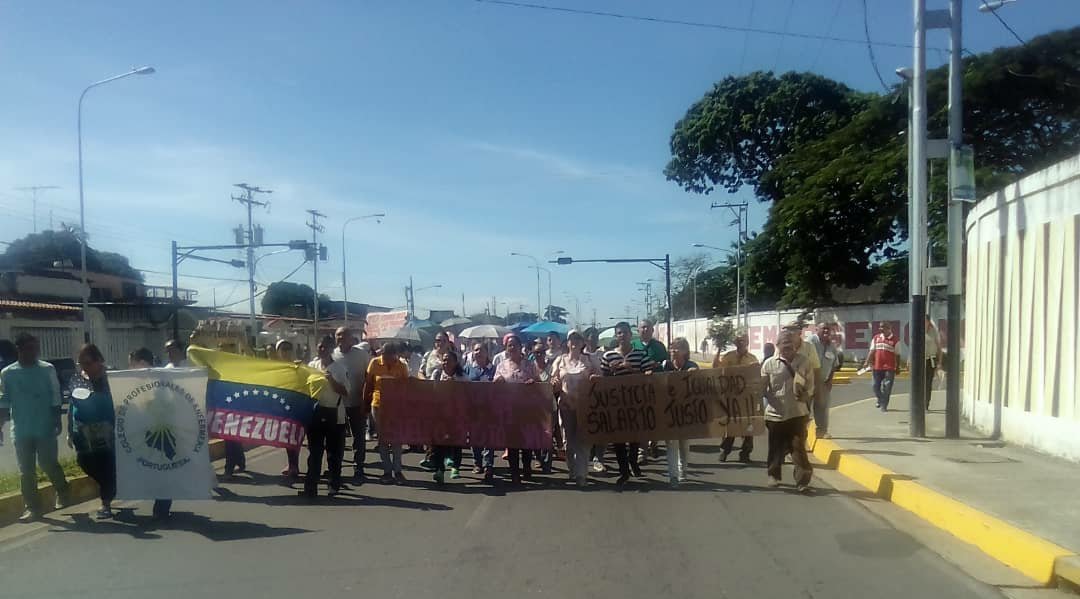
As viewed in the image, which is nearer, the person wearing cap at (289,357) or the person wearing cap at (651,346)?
the person wearing cap at (289,357)

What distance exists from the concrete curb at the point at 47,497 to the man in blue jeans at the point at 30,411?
0.16m

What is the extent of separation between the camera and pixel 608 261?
150ft

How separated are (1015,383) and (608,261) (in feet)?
111

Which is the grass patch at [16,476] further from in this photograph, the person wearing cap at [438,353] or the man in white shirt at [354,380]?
the person wearing cap at [438,353]

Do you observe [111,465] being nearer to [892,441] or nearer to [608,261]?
[892,441]

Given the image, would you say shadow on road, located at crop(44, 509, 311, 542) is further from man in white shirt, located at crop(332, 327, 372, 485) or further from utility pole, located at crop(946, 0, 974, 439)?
utility pole, located at crop(946, 0, 974, 439)

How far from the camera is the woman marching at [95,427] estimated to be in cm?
845

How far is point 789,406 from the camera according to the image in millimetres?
9555

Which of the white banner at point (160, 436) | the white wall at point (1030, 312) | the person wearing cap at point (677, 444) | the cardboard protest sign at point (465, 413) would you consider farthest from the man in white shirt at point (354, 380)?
the white wall at point (1030, 312)

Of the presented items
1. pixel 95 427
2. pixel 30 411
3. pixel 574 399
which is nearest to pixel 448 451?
pixel 574 399

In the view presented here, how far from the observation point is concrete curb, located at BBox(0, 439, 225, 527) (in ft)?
28.3

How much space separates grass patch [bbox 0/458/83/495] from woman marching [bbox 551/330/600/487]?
18.6ft

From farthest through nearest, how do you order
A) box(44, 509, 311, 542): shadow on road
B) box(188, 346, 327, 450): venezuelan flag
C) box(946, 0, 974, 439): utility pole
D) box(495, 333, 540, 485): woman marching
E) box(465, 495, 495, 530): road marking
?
box(946, 0, 974, 439): utility pole → box(495, 333, 540, 485): woman marching → box(188, 346, 327, 450): venezuelan flag → box(465, 495, 495, 530): road marking → box(44, 509, 311, 542): shadow on road

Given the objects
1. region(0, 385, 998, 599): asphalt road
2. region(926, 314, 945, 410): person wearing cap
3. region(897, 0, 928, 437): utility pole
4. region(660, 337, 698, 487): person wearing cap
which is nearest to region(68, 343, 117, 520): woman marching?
region(0, 385, 998, 599): asphalt road
